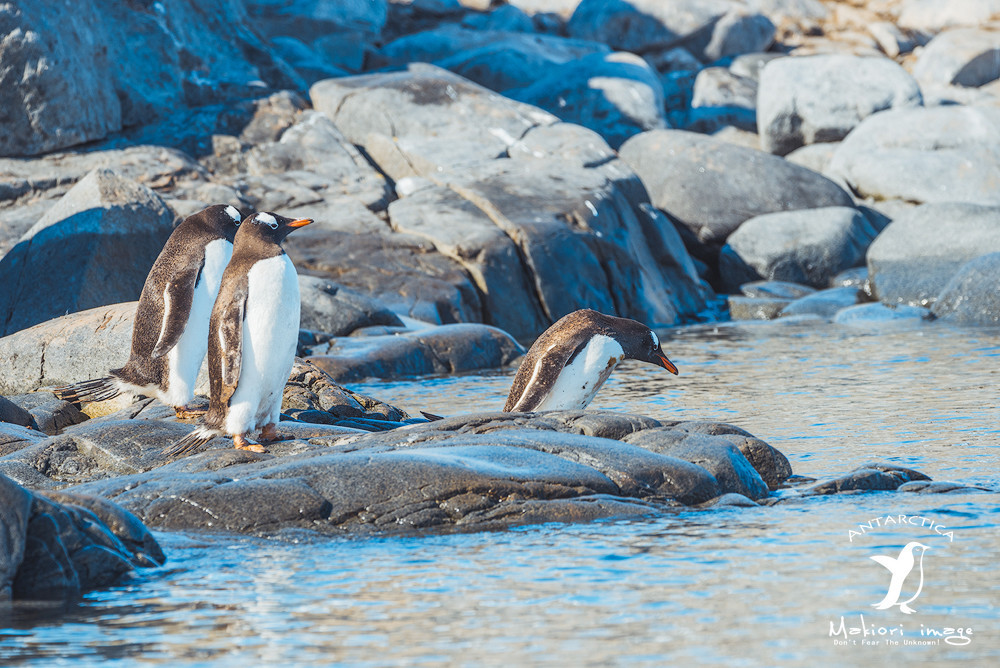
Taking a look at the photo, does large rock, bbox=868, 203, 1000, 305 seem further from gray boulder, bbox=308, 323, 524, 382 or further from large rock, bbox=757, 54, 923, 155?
gray boulder, bbox=308, 323, 524, 382

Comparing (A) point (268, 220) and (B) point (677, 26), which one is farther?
(B) point (677, 26)

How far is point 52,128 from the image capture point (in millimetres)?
16203

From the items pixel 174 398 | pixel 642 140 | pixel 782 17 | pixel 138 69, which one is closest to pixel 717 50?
pixel 782 17

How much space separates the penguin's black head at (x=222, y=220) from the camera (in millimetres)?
8008

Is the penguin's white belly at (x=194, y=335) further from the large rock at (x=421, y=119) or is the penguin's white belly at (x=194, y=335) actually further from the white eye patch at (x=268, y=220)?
the large rock at (x=421, y=119)

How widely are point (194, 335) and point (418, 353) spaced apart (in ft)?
13.9

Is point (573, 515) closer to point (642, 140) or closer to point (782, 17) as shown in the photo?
point (642, 140)

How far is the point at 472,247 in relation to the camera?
15312 mm

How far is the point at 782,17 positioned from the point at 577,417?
28.3 metres

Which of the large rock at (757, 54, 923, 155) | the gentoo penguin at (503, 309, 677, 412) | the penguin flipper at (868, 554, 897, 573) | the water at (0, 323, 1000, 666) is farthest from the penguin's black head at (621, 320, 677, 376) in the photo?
the large rock at (757, 54, 923, 155)

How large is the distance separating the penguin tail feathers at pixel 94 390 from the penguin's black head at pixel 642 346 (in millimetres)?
3407

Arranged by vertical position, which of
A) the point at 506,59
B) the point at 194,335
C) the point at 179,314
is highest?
the point at 506,59

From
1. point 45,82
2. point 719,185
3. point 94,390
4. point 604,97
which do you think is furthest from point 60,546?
point 604,97

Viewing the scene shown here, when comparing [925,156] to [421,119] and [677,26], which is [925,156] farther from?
[677,26]
